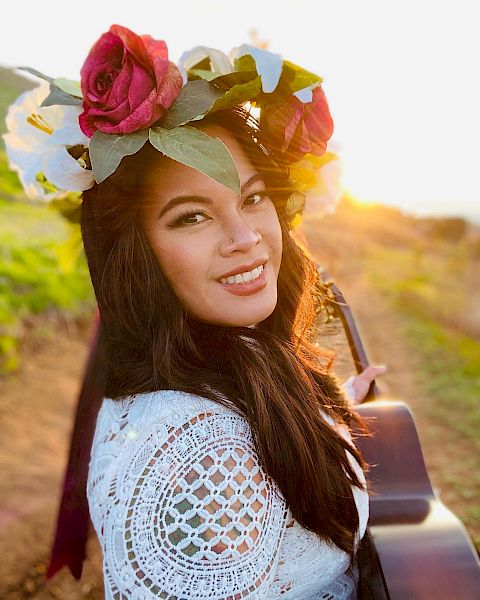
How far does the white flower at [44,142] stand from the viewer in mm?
1344

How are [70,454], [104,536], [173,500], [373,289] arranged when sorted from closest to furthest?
[173,500], [104,536], [70,454], [373,289]

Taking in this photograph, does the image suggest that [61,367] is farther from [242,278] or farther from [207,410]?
[207,410]

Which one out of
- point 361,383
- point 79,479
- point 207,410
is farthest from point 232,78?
point 79,479

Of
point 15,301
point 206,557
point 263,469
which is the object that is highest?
point 263,469

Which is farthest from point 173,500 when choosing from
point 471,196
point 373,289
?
point 471,196

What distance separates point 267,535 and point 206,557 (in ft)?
0.45

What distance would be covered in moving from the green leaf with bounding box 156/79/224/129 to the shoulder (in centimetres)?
68

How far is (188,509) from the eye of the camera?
102cm

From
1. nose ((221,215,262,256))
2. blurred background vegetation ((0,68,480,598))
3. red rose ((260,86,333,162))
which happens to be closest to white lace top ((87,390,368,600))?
nose ((221,215,262,256))

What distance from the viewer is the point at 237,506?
3.41 ft

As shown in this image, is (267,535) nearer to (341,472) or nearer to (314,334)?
(341,472)

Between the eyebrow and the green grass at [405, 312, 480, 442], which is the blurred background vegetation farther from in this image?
the eyebrow

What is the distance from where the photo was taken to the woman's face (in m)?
1.29

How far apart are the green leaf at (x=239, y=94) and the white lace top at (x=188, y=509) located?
70cm
